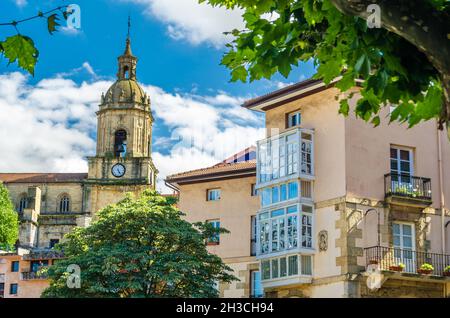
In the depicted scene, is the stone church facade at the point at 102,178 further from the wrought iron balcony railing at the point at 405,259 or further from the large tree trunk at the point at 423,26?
the large tree trunk at the point at 423,26

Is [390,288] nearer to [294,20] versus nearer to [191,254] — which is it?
[191,254]

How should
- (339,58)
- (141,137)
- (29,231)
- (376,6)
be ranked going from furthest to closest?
(141,137) < (29,231) < (339,58) < (376,6)

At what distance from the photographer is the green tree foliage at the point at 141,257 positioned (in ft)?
104

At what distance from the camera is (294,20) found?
8.47m

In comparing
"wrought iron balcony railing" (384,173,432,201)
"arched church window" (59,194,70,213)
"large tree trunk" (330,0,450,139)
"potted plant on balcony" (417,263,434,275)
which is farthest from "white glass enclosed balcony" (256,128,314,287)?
"arched church window" (59,194,70,213)

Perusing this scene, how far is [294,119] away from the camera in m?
36.9

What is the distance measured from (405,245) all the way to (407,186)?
7.36 feet

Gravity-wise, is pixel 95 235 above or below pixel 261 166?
below

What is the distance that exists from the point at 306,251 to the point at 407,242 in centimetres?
399

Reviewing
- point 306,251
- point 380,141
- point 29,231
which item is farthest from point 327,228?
point 29,231

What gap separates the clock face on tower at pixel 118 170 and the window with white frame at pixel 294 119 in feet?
227

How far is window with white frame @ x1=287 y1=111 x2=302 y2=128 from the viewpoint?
1442 inches

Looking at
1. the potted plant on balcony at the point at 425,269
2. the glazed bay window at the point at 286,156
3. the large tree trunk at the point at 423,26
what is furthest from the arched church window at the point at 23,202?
the large tree trunk at the point at 423,26

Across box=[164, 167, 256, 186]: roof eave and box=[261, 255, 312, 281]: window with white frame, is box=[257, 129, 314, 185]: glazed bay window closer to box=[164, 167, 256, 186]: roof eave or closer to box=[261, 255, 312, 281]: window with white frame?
box=[164, 167, 256, 186]: roof eave
